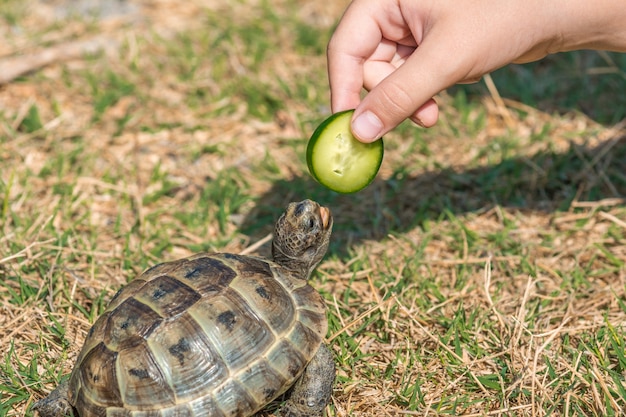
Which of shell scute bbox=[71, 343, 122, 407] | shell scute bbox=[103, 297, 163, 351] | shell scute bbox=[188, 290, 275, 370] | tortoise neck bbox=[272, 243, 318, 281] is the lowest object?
tortoise neck bbox=[272, 243, 318, 281]

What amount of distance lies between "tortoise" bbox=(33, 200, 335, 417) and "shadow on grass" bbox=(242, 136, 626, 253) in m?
1.21

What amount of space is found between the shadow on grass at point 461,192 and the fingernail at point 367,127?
1.10m

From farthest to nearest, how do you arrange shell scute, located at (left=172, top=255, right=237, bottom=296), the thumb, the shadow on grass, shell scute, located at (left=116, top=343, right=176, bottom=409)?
the shadow on grass, the thumb, shell scute, located at (left=172, top=255, right=237, bottom=296), shell scute, located at (left=116, top=343, right=176, bottom=409)

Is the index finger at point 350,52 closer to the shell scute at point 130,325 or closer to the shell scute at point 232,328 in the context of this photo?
the shell scute at point 232,328

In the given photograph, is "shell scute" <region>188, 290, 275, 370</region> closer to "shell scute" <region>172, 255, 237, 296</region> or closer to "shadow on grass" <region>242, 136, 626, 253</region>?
"shell scute" <region>172, 255, 237, 296</region>

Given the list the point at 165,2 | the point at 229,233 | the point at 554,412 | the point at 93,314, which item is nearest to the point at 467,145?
the point at 229,233

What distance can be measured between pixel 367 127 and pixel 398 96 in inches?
8.2

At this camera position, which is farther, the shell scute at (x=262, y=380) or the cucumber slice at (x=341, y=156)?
the cucumber slice at (x=341, y=156)

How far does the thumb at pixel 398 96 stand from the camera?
300 cm

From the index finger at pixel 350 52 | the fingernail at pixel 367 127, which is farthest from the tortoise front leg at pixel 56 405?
the index finger at pixel 350 52

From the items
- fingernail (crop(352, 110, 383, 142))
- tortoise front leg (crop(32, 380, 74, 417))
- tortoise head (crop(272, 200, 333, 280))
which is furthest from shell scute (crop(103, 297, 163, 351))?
fingernail (crop(352, 110, 383, 142))

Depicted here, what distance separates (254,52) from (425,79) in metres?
2.99

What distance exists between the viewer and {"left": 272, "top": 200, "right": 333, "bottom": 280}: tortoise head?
3.33 m

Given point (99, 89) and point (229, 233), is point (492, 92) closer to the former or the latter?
point (229, 233)
